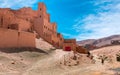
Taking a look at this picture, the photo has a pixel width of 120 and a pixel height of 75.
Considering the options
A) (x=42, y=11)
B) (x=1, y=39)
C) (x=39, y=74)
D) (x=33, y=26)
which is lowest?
(x=39, y=74)

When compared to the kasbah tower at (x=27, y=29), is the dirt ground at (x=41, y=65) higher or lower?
lower

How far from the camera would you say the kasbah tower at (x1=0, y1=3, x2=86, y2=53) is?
21.3 metres

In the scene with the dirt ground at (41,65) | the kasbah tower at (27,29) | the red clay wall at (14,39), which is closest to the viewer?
the dirt ground at (41,65)

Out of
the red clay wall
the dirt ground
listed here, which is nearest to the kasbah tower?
the red clay wall

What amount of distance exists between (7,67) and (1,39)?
4.54 meters

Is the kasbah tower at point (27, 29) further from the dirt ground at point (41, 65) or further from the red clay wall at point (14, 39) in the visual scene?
the dirt ground at point (41, 65)

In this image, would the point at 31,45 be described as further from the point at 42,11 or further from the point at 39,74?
the point at 42,11

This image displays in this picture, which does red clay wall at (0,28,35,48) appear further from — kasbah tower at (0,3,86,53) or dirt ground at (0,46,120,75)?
dirt ground at (0,46,120,75)

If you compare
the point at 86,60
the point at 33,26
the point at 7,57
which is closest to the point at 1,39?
the point at 7,57

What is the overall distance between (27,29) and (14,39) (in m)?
10.2

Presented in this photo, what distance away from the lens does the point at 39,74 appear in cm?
1644

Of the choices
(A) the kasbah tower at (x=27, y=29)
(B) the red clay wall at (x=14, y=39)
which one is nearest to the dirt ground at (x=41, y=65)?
(B) the red clay wall at (x=14, y=39)

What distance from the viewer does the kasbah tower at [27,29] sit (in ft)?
70.0

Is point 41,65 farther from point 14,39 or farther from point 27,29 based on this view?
point 27,29
